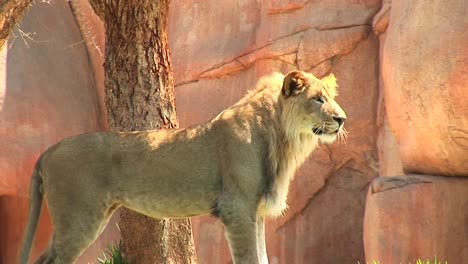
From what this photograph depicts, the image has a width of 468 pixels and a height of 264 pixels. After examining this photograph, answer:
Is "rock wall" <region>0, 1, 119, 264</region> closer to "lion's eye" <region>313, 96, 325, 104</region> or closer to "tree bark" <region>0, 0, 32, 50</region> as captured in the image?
"tree bark" <region>0, 0, 32, 50</region>

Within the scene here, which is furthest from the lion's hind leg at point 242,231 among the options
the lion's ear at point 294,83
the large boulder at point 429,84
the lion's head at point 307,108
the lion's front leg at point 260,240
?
the large boulder at point 429,84

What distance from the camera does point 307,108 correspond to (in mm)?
7691

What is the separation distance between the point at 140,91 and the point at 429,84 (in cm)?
260

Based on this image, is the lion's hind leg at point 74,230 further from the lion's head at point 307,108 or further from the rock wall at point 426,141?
the rock wall at point 426,141

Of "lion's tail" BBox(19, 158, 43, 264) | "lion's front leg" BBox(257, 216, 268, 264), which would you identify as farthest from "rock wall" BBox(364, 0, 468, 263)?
"lion's tail" BBox(19, 158, 43, 264)

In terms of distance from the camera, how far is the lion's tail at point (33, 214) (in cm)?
741

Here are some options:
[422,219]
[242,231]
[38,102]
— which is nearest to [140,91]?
[242,231]

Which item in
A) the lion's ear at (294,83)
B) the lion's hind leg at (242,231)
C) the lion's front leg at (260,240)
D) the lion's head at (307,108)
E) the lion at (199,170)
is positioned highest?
the lion's ear at (294,83)

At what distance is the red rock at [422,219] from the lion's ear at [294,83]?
200cm

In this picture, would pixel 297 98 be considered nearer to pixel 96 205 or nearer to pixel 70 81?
pixel 96 205

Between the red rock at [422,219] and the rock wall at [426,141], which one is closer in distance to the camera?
the rock wall at [426,141]

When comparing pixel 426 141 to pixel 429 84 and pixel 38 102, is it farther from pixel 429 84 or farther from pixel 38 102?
pixel 38 102

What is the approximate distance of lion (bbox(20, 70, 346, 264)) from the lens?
7.43 meters

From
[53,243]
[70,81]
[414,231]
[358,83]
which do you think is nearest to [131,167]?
[53,243]
